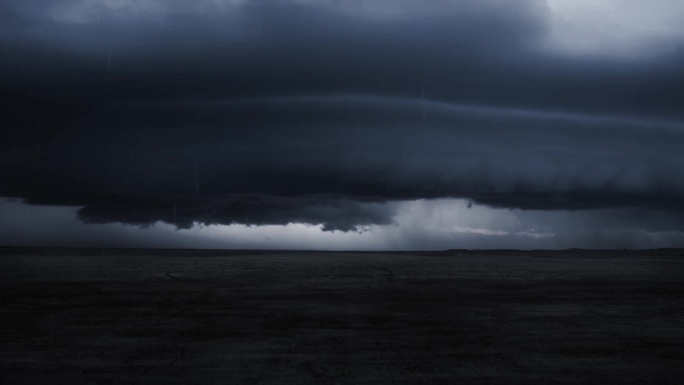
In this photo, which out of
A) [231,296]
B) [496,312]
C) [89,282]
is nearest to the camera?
[496,312]

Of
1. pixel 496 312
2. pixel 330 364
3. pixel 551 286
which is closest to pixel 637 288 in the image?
pixel 551 286

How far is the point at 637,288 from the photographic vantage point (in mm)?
39594

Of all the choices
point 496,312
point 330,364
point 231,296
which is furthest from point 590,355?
point 231,296

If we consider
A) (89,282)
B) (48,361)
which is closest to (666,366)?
(48,361)

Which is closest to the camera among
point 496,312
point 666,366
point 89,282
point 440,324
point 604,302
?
point 666,366

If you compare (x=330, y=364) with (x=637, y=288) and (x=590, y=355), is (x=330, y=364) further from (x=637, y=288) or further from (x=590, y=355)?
(x=637, y=288)

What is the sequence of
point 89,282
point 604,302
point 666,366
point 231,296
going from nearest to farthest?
point 666,366 < point 604,302 < point 231,296 < point 89,282

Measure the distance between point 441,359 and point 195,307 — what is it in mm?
14208

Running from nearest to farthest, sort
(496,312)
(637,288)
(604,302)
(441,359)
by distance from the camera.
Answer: (441,359) → (496,312) → (604,302) → (637,288)

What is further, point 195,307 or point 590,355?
point 195,307

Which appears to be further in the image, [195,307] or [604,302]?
[604,302]

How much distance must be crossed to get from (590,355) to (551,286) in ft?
86.3

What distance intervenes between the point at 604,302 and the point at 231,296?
17.1 meters

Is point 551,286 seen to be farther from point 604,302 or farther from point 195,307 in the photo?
point 195,307
